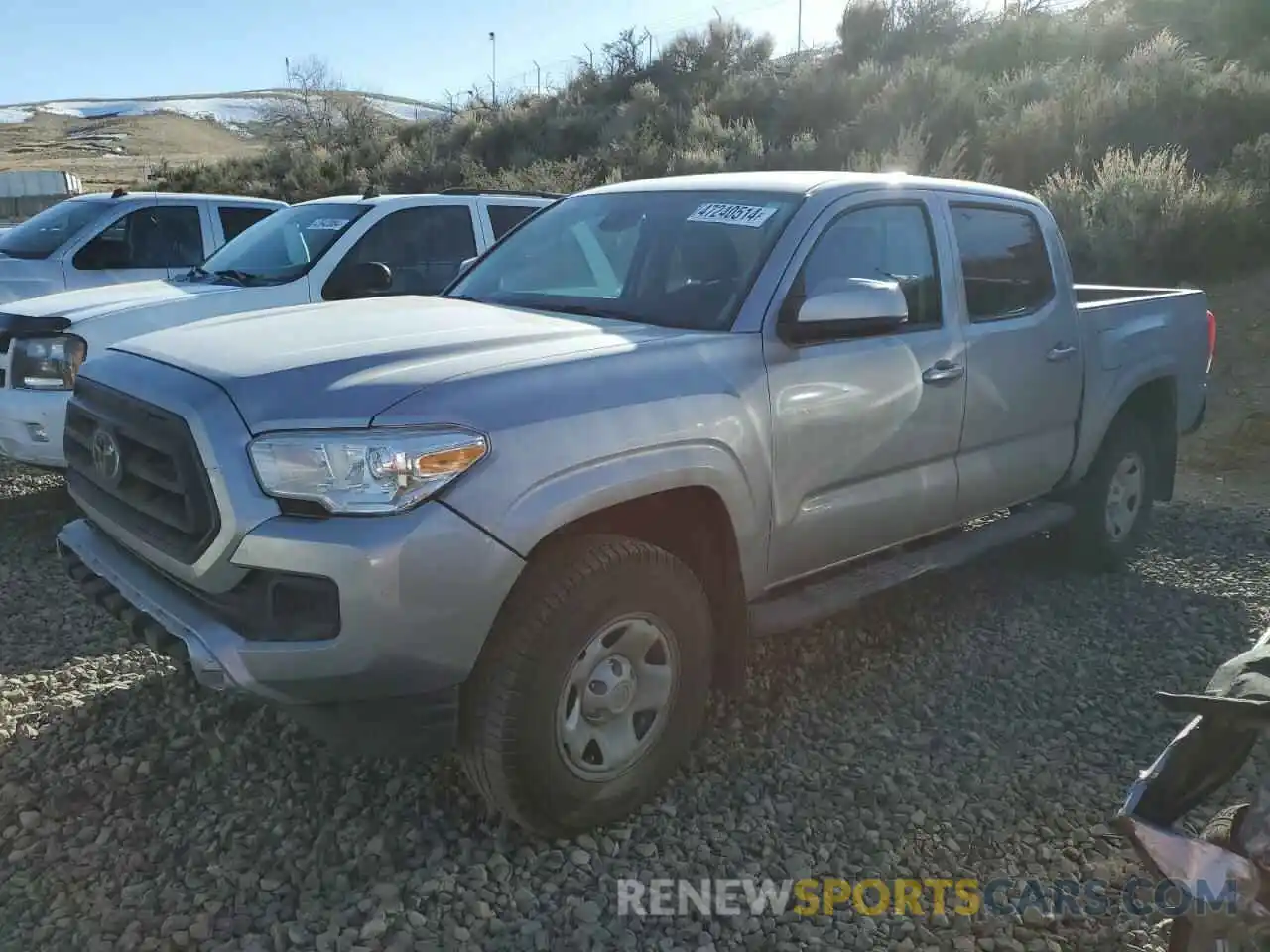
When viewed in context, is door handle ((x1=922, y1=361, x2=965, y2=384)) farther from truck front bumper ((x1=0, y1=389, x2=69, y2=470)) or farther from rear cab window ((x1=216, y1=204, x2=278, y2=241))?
rear cab window ((x1=216, y1=204, x2=278, y2=241))

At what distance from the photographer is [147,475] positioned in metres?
2.97

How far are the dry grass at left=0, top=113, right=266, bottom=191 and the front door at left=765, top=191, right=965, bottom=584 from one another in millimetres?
37434

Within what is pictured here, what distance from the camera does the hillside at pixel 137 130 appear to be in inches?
1879

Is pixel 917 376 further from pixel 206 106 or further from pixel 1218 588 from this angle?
pixel 206 106

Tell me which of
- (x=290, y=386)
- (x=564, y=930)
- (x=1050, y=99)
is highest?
(x=1050, y=99)

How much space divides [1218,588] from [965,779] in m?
2.70

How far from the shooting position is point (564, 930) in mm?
2787

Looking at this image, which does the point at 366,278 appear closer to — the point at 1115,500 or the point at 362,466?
the point at 362,466

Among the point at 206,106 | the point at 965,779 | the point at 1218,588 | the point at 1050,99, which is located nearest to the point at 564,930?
the point at 965,779

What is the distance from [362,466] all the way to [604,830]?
138cm

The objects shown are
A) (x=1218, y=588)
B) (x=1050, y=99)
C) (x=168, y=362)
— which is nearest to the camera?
(x=168, y=362)

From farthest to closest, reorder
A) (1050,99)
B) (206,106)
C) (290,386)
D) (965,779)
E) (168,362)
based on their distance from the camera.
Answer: (206,106), (1050,99), (965,779), (168,362), (290,386)

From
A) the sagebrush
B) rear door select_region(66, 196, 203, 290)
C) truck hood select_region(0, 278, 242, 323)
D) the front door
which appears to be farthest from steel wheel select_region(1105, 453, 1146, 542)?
rear door select_region(66, 196, 203, 290)

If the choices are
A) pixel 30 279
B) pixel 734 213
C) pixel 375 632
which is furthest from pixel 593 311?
pixel 30 279
